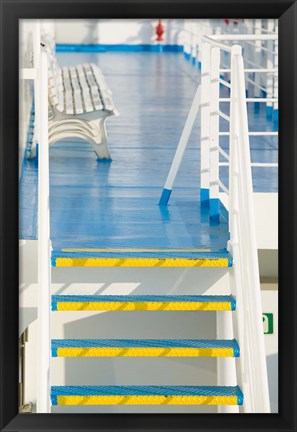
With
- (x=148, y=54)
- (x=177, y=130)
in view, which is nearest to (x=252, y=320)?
(x=177, y=130)

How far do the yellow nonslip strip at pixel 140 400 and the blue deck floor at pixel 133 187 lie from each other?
32.0 inches

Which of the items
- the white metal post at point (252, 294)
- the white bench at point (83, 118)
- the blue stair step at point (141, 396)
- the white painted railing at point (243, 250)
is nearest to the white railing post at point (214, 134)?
the white painted railing at point (243, 250)

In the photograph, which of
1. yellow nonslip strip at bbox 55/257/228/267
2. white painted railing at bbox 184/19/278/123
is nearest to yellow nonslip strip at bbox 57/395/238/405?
yellow nonslip strip at bbox 55/257/228/267

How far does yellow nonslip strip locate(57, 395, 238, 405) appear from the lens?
Answer: 3660 mm

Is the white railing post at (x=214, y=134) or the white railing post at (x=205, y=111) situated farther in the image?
the white railing post at (x=205, y=111)

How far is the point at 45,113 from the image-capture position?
3492mm

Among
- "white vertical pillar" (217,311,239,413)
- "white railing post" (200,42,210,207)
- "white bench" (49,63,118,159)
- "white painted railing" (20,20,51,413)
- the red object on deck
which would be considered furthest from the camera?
the red object on deck

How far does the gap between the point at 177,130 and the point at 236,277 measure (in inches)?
155

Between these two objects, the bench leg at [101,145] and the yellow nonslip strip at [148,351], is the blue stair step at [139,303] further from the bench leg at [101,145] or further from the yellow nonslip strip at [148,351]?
the bench leg at [101,145]

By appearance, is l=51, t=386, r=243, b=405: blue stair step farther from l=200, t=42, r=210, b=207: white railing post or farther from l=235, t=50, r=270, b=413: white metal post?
l=200, t=42, r=210, b=207: white railing post

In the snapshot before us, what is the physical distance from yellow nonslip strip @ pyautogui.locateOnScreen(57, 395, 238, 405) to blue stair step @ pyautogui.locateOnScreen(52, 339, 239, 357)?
17cm

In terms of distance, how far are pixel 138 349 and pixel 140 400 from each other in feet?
0.64

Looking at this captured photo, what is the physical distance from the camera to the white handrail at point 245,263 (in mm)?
3512

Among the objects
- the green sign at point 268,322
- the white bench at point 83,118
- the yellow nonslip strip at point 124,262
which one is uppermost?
the white bench at point 83,118
